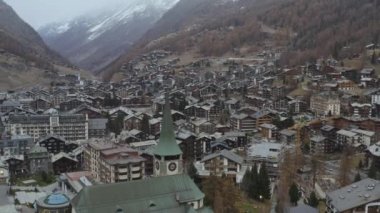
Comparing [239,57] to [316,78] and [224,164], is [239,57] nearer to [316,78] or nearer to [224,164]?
[316,78]

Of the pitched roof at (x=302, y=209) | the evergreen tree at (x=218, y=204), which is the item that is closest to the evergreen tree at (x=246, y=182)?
the evergreen tree at (x=218, y=204)

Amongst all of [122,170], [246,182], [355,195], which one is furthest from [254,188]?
[122,170]

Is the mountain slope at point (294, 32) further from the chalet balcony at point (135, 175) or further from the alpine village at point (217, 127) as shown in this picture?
the chalet balcony at point (135, 175)

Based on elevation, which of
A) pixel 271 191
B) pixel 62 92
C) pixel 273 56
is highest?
pixel 273 56

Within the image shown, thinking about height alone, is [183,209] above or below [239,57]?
below

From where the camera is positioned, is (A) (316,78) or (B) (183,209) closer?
(B) (183,209)

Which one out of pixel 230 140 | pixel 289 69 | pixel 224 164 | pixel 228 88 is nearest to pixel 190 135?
pixel 230 140

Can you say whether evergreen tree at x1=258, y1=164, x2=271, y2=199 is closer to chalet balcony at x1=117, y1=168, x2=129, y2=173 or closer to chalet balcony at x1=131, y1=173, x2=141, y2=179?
chalet balcony at x1=131, y1=173, x2=141, y2=179

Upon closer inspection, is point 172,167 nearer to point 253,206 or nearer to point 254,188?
point 253,206
